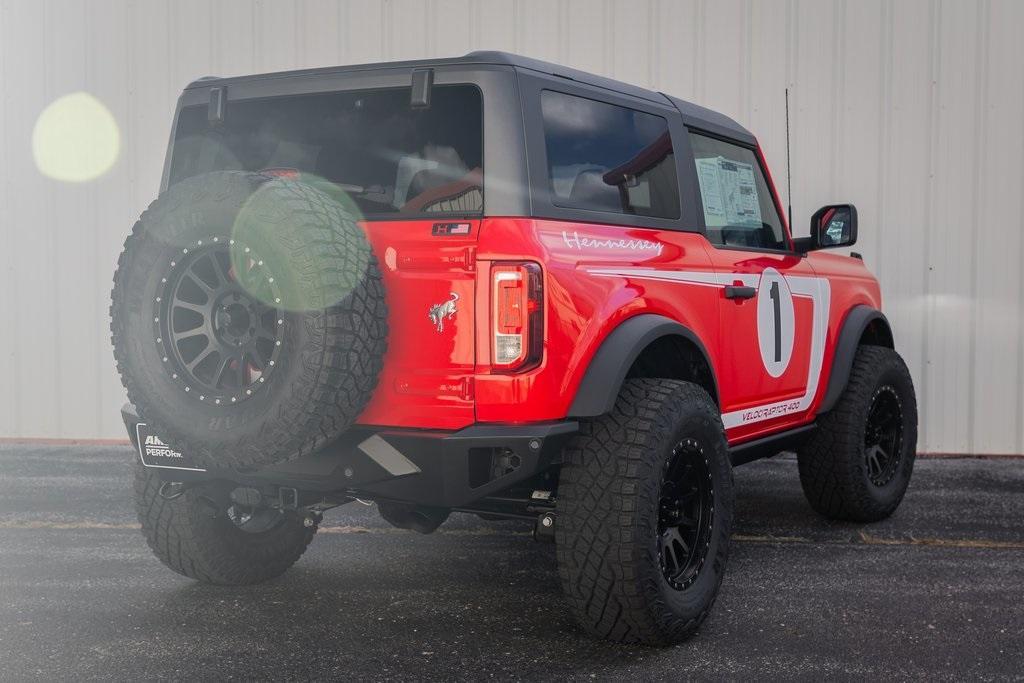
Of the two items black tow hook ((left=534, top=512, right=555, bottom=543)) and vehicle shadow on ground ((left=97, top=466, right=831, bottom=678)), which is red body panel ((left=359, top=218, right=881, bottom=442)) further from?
vehicle shadow on ground ((left=97, top=466, right=831, bottom=678))

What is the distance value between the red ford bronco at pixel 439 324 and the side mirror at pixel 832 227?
1351 mm

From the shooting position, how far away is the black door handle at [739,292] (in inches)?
166

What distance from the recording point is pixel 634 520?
3.24m

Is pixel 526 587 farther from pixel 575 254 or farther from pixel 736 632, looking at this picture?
pixel 575 254

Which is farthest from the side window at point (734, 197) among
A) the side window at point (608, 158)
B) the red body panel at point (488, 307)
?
the red body panel at point (488, 307)

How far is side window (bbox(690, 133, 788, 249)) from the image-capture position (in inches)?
174

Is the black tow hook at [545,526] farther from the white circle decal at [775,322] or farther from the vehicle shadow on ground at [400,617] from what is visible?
the white circle decal at [775,322]

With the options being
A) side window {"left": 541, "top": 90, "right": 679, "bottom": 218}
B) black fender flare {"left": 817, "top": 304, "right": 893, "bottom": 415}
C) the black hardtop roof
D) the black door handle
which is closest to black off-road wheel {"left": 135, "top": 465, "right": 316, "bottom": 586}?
the black hardtop roof

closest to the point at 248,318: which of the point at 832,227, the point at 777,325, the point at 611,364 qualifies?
the point at 611,364

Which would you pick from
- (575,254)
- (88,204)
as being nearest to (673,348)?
(575,254)

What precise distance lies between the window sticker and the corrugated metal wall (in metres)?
3.39

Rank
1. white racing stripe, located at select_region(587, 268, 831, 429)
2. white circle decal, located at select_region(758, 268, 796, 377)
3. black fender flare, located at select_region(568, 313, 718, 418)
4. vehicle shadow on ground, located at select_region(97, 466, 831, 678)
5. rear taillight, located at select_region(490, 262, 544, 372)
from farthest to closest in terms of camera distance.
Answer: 1. white circle decal, located at select_region(758, 268, 796, 377)
2. white racing stripe, located at select_region(587, 268, 831, 429)
3. vehicle shadow on ground, located at select_region(97, 466, 831, 678)
4. black fender flare, located at select_region(568, 313, 718, 418)
5. rear taillight, located at select_region(490, 262, 544, 372)

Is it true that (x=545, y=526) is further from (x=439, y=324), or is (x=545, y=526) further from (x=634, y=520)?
(x=439, y=324)

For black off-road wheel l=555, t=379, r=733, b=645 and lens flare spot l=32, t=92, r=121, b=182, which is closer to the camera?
black off-road wheel l=555, t=379, r=733, b=645
